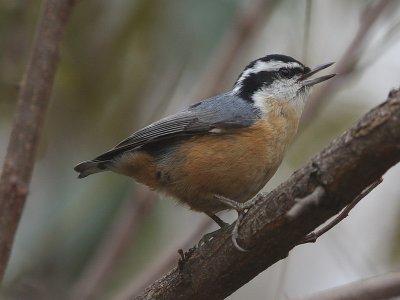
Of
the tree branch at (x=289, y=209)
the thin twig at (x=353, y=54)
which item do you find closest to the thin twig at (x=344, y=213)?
the tree branch at (x=289, y=209)

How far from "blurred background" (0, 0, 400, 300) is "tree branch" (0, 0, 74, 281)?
93 cm

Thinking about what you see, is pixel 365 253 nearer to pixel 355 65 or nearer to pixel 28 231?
pixel 355 65

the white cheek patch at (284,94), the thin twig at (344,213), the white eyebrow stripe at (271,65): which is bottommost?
the thin twig at (344,213)

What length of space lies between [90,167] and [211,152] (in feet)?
2.01

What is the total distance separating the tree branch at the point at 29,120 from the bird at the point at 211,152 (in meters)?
0.59

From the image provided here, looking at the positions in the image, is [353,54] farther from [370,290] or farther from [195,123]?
[370,290]

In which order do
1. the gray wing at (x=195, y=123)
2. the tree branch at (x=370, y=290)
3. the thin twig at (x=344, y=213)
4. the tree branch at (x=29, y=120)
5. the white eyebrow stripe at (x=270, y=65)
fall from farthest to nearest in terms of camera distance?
the white eyebrow stripe at (x=270, y=65)
the gray wing at (x=195, y=123)
the tree branch at (x=29, y=120)
the thin twig at (x=344, y=213)
the tree branch at (x=370, y=290)

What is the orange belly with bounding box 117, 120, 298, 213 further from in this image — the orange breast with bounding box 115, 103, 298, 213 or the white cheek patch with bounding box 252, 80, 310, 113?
the white cheek patch with bounding box 252, 80, 310, 113

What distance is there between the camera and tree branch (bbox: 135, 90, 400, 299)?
2.11 meters

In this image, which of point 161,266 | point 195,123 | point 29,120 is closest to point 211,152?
point 195,123

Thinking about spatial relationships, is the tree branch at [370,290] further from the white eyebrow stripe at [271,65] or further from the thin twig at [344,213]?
the white eyebrow stripe at [271,65]

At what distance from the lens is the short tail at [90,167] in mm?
3707

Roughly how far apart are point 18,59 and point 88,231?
1.13 meters

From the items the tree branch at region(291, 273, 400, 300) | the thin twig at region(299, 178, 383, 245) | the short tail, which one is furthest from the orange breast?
the tree branch at region(291, 273, 400, 300)
